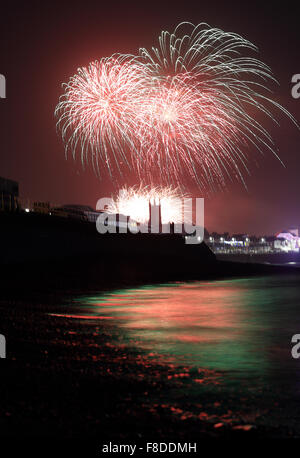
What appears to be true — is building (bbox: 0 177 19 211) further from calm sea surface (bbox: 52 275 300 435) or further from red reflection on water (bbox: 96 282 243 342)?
calm sea surface (bbox: 52 275 300 435)

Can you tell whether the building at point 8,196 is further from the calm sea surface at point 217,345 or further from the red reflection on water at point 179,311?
the calm sea surface at point 217,345

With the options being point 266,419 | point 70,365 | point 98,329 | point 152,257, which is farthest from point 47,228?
point 266,419

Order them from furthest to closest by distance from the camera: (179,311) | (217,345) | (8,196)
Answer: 1. (8,196)
2. (179,311)
3. (217,345)

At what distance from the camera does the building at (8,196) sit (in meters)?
45.6

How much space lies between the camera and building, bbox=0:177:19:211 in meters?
45.6

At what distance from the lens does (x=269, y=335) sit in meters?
15.0

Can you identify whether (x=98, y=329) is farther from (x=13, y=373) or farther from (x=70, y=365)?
(x=13, y=373)

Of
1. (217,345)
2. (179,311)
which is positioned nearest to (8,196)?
(179,311)

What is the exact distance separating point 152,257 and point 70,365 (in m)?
47.9

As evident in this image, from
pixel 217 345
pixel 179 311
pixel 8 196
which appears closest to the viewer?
pixel 217 345

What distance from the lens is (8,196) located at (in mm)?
46812

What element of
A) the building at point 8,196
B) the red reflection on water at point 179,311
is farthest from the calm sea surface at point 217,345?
the building at point 8,196

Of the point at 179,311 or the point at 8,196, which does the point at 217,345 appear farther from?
the point at 8,196

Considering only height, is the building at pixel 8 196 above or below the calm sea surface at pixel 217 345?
above
